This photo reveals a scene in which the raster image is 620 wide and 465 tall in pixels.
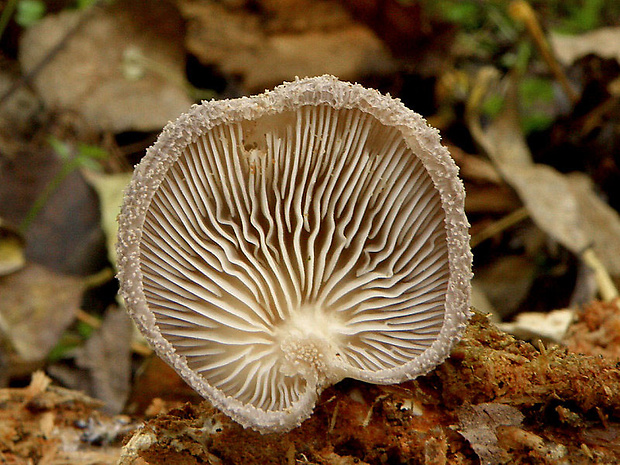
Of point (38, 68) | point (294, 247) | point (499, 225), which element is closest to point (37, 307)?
point (38, 68)

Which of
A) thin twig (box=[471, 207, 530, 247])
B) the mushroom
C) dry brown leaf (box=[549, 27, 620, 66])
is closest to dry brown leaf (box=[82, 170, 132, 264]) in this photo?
the mushroom

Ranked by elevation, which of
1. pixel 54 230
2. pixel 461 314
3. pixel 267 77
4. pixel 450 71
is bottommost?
pixel 54 230

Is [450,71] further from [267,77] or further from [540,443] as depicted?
[540,443]

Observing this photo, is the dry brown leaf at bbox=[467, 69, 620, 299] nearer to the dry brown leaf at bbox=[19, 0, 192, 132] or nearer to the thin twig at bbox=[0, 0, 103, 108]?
the dry brown leaf at bbox=[19, 0, 192, 132]

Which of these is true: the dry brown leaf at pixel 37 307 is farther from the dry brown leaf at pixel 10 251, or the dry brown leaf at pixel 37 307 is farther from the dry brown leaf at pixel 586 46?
the dry brown leaf at pixel 586 46

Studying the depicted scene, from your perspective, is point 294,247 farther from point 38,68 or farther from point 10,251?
point 38,68

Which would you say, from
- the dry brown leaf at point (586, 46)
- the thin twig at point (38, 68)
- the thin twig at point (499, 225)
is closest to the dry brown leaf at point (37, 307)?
the thin twig at point (38, 68)

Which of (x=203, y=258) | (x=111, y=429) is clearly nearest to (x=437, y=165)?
(x=203, y=258)
